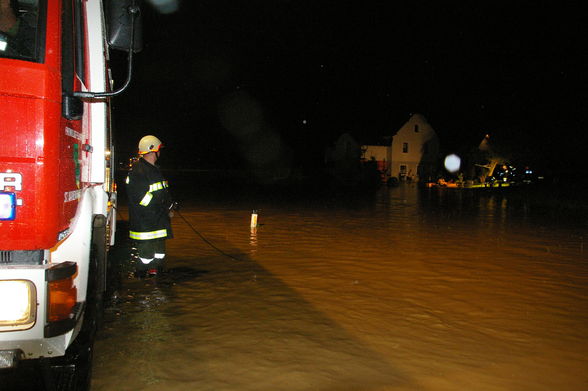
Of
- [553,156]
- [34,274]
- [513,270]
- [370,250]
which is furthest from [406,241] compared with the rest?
[553,156]

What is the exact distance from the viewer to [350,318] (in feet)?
19.8

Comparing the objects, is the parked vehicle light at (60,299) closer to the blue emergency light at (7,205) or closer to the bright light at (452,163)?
the blue emergency light at (7,205)

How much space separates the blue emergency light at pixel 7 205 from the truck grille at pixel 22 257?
20 centimetres

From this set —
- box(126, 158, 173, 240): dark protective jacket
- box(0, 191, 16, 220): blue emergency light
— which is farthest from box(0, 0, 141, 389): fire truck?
box(126, 158, 173, 240): dark protective jacket

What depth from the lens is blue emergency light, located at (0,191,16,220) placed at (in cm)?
273

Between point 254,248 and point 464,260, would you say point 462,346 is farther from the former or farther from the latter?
point 254,248

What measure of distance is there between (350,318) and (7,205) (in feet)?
13.5

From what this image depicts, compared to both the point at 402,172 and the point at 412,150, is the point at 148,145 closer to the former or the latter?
the point at 402,172

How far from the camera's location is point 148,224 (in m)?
6.84

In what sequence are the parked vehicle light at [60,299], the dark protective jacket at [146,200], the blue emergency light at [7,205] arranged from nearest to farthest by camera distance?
the blue emergency light at [7,205], the parked vehicle light at [60,299], the dark protective jacket at [146,200]

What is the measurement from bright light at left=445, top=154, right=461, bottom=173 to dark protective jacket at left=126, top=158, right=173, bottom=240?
170ft

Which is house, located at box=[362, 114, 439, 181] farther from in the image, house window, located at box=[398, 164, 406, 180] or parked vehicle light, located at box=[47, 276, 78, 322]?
parked vehicle light, located at box=[47, 276, 78, 322]

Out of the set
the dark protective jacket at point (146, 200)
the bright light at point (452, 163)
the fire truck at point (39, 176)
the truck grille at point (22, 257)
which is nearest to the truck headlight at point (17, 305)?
the fire truck at point (39, 176)

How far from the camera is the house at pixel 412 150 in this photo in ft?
→ 193
